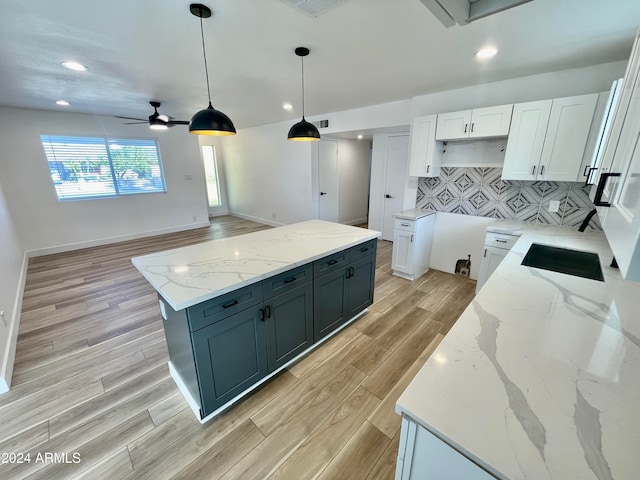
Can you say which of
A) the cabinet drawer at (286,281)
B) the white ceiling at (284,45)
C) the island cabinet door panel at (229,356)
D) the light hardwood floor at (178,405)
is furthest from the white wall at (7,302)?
the cabinet drawer at (286,281)

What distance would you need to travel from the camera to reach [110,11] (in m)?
1.71

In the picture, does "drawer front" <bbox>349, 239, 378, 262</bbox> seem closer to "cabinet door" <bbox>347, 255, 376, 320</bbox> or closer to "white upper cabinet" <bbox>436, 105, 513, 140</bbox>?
"cabinet door" <bbox>347, 255, 376, 320</bbox>

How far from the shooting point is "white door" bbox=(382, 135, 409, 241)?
188 inches

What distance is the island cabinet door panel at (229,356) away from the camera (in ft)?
4.95

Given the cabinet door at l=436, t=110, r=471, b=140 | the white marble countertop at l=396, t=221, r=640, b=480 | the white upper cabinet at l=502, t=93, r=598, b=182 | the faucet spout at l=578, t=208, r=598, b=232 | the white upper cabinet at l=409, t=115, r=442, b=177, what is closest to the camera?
the white marble countertop at l=396, t=221, r=640, b=480

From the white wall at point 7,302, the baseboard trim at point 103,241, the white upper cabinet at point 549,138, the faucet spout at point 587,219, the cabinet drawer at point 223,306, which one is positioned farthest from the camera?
the baseboard trim at point 103,241

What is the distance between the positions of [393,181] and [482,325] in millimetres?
4296

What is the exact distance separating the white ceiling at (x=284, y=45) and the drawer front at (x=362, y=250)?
169 centimetres

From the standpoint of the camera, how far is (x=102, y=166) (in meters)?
5.11

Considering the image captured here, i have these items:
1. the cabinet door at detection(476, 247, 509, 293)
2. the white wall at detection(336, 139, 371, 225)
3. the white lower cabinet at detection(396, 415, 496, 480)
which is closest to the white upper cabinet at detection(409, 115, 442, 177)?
the cabinet door at detection(476, 247, 509, 293)

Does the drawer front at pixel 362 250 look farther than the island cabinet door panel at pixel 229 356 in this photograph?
Yes

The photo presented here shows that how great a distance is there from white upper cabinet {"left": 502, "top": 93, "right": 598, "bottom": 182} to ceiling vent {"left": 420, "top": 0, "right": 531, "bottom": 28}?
185cm

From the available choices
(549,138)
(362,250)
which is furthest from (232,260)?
(549,138)

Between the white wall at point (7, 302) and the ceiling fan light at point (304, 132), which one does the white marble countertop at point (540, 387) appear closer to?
→ the ceiling fan light at point (304, 132)
